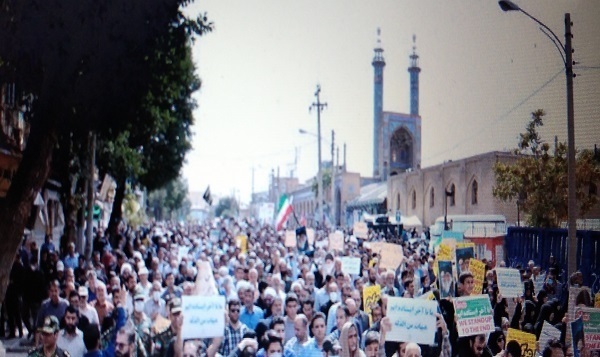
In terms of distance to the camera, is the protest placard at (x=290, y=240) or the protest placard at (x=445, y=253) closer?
the protest placard at (x=445, y=253)

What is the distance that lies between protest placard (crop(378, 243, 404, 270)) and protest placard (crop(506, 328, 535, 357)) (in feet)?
13.3

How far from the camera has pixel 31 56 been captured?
8.18m

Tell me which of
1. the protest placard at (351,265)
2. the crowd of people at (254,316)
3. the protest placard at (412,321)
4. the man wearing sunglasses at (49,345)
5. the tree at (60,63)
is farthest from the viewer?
the protest placard at (351,265)

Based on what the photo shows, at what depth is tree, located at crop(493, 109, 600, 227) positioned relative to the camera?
424 inches

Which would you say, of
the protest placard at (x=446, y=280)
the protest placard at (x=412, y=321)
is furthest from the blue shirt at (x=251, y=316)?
the protest placard at (x=446, y=280)

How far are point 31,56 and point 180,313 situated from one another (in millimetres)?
4476

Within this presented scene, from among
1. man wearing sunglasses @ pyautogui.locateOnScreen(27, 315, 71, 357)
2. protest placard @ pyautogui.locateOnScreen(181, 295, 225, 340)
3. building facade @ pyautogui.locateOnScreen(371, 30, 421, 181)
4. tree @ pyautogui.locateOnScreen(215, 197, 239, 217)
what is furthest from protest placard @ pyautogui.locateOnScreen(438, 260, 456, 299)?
tree @ pyautogui.locateOnScreen(215, 197, 239, 217)

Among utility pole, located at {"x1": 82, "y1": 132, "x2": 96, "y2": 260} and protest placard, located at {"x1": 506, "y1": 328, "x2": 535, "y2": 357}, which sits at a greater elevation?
utility pole, located at {"x1": 82, "y1": 132, "x2": 96, "y2": 260}

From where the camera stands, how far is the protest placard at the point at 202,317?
18.6ft

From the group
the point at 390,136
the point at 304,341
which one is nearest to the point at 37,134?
the point at 304,341

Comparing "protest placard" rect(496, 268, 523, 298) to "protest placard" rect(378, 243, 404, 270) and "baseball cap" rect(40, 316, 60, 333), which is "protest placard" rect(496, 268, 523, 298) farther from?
"baseball cap" rect(40, 316, 60, 333)

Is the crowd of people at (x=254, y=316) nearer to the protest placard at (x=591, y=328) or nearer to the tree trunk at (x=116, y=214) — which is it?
the protest placard at (x=591, y=328)

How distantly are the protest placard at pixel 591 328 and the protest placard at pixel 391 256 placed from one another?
146 inches

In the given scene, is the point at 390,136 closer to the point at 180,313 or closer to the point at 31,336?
the point at 31,336
